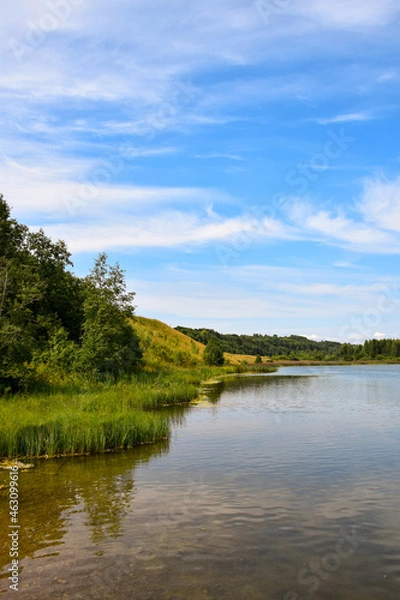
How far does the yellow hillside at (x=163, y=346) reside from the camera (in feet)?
221

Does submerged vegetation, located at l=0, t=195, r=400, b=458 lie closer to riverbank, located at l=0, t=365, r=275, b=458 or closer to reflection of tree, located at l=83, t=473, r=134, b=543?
riverbank, located at l=0, t=365, r=275, b=458

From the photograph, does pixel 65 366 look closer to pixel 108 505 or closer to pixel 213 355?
pixel 108 505

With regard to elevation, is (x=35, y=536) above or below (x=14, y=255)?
below

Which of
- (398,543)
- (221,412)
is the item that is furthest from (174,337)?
(398,543)

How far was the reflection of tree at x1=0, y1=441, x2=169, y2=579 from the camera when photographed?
9945 millimetres

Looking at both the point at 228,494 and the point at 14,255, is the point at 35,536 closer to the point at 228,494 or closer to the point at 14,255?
the point at 228,494

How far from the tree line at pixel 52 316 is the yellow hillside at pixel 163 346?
40.7 ft

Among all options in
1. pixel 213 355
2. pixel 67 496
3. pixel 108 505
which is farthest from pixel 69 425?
pixel 213 355

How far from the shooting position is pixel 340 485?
44.7 ft

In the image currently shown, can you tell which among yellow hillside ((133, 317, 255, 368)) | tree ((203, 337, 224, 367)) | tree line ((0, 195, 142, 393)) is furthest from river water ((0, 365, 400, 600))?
tree ((203, 337, 224, 367))

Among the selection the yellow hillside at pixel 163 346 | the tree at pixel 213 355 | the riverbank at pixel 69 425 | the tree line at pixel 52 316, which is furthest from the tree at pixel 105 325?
the tree at pixel 213 355

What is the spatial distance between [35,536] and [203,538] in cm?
343

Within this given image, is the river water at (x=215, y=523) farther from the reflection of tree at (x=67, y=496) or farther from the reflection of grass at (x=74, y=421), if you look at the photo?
the reflection of grass at (x=74, y=421)

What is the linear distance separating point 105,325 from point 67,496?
80.6 ft
